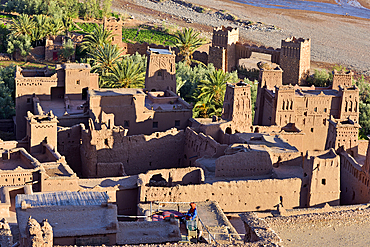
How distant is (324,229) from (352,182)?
35.3 feet

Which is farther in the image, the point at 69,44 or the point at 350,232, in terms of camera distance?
the point at 69,44

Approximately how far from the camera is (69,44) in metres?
65.8

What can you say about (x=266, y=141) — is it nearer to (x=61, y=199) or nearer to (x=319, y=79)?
(x=61, y=199)

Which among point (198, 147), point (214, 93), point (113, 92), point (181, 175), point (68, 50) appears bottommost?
point (181, 175)

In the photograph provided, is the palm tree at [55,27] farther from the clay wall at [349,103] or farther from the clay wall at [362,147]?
the clay wall at [362,147]

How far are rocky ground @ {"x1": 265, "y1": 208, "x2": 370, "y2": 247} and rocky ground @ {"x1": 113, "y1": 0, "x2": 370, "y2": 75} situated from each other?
47218 mm

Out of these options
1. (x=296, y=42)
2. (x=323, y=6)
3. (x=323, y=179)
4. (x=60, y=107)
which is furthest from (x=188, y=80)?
(x=323, y=6)

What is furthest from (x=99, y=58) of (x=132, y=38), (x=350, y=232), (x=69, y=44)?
(x=350, y=232)

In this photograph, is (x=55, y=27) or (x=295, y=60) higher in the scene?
(x=55, y=27)

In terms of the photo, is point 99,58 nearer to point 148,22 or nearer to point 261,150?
point 261,150

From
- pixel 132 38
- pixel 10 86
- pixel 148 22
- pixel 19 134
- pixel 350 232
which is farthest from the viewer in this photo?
pixel 148 22

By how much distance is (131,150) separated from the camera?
37.4m

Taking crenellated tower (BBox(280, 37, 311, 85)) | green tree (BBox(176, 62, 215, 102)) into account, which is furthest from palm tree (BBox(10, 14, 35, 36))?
crenellated tower (BBox(280, 37, 311, 85))

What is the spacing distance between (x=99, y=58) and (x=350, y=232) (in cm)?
3469
